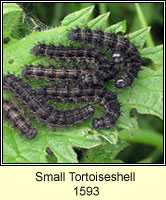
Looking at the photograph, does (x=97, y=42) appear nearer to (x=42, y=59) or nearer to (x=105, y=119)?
(x=42, y=59)

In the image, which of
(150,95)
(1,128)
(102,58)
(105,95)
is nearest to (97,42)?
(102,58)

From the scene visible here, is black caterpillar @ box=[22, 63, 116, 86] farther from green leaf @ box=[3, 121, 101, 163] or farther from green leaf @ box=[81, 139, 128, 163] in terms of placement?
green leaf @ box=[81, 139, 128, 163]

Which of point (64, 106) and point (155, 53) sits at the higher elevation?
point (155, 53)

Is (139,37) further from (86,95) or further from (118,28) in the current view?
(86,95)

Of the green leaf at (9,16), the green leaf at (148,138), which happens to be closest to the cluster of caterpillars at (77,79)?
the green leaf at (9,16)

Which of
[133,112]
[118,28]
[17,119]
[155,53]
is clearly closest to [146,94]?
[133,112]

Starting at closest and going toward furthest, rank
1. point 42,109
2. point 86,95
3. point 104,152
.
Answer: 1. point 42,109
2. point 86,95
3. point 104,152

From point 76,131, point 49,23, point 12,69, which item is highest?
point 49,23
